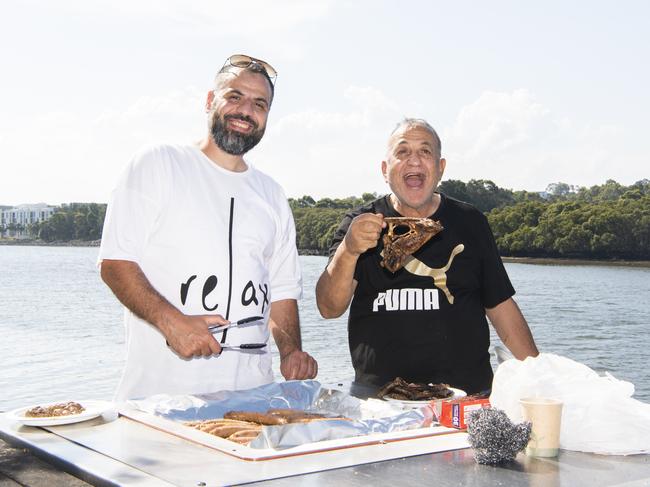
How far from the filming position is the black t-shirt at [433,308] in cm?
374

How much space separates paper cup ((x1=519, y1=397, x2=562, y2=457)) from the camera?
7.43 ft

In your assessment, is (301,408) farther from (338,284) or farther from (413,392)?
(338,284)

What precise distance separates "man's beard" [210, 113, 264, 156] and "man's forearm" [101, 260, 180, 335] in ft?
2.25

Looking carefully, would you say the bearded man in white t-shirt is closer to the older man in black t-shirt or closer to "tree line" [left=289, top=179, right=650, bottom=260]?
the older man in black t-shirt

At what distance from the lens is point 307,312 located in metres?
34.3

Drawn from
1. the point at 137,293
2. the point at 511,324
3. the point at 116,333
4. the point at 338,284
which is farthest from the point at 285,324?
the point at 116,333

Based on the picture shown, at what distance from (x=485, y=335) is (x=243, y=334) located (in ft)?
3.98

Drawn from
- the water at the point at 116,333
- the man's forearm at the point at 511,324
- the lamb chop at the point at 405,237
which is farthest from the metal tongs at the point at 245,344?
the water at the point at 116,333

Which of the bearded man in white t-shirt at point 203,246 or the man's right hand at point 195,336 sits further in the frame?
the bearded man in white t-shirt at point 203,246

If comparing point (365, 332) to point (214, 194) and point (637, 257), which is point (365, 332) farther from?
point (637, 257)

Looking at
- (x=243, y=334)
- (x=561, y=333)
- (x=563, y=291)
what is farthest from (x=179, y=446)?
(x=563, y=291)

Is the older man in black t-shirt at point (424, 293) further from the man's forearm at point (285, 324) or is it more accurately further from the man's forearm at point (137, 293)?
the man's forearm at point (137, 293)

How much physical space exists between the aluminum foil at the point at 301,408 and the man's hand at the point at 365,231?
74 centimetres

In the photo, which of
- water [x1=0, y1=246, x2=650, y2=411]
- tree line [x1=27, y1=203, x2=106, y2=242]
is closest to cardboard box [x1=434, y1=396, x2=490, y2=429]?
water [x1=0, y1=246, x2=650, y2=411]
